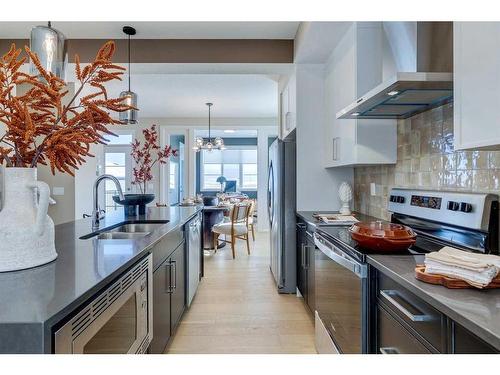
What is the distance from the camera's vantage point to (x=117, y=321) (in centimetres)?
124

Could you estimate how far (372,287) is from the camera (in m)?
1.46

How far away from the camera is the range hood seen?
5.18ft

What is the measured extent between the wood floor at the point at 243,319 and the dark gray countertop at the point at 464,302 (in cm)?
138

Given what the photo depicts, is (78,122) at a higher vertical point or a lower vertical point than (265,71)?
lower

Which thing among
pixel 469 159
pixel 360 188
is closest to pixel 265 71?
pixel 360 188

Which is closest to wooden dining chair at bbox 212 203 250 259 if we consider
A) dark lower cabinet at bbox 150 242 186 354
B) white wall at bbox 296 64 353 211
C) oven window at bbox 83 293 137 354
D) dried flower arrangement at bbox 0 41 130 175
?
white wall at bbox 296 64 353 211

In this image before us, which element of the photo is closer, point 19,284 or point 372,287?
point 19,284

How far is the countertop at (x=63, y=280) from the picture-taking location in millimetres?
816

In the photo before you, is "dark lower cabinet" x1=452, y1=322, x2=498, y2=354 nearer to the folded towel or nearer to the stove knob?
the folded towel

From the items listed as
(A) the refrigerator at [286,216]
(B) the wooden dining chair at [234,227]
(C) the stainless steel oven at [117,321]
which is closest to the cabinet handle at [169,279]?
(C) the stainless steel oven at [117,321]

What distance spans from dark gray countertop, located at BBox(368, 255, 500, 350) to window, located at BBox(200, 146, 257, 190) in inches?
403

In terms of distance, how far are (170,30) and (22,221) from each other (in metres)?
2.60
